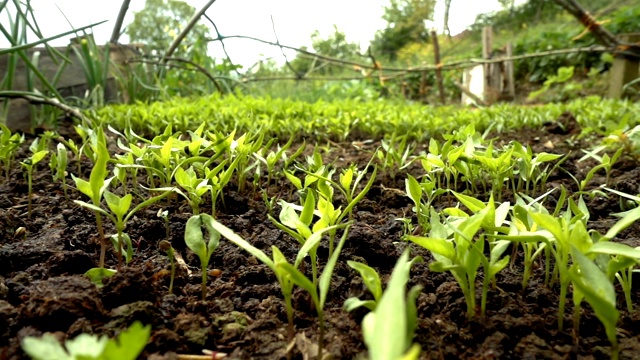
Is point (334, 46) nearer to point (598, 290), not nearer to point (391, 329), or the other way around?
point (598, 290)

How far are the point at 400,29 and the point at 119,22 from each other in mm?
11922

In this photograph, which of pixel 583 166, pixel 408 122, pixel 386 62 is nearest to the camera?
pixel 583 166

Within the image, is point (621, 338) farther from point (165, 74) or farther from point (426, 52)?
point (426, 52)

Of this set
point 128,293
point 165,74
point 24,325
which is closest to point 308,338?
point 128,293

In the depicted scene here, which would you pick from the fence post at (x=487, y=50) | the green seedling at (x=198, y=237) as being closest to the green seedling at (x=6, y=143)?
the green seedling at (x=198, y=237)

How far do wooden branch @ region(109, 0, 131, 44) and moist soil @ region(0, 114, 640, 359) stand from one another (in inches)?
143

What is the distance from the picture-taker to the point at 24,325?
2.43 ft

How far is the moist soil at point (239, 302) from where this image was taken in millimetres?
734

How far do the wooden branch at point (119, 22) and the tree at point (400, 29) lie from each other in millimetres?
10414

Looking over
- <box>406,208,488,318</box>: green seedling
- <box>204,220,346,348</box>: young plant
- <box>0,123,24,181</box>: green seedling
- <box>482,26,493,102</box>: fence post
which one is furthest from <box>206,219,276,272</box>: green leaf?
<box>482,26,493,102</box>: fence post

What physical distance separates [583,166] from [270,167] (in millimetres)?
1372

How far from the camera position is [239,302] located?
0.89 metres

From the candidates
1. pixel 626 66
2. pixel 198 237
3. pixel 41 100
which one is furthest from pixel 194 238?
pixel 626 66

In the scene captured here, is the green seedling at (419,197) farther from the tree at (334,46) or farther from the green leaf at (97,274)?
the tree at (334,46)
